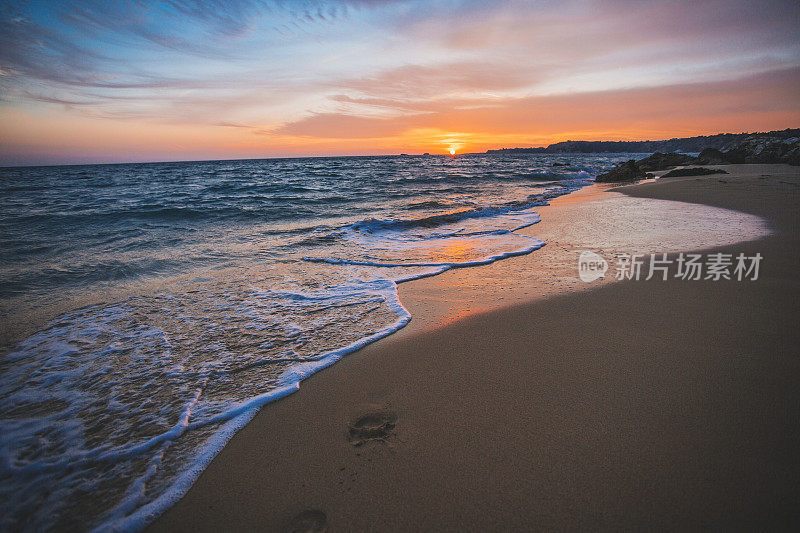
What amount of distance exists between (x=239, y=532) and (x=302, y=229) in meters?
8.60

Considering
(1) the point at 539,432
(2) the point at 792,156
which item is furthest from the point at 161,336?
(2) the point at 792,156

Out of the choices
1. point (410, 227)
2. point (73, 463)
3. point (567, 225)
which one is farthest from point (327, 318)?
point (567, 225)

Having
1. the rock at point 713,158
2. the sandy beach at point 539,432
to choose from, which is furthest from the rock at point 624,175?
the sandy beach at point 539,432

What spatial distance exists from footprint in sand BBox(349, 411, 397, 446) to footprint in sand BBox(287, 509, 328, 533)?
1.44 feet

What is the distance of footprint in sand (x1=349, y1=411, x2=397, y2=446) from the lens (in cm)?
209

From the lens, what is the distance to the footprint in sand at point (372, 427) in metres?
2.09

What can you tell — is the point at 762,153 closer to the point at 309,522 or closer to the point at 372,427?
the point at 372,427

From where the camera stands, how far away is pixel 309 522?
1626 millimetres

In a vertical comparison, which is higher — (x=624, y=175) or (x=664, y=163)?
(x=664, y=163)

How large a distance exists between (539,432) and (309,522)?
136cm

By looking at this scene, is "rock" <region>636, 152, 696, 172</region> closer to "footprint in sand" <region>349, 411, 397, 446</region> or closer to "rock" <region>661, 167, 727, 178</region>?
"rock" <region>661, 167, 727, 178</region>

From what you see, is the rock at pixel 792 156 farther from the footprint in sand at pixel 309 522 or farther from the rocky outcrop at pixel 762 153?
the footprint in sand at pixel 309 522

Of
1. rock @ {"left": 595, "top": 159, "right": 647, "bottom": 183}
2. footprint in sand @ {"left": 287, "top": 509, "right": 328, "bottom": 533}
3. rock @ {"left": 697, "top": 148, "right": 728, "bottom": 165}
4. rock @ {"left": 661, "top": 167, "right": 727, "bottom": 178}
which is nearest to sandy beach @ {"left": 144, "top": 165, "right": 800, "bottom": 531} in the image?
footprint in sand @ {"left": 287, "top": 509, "right": 328, "bottom": 533}

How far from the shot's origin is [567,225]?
26.7 feet
